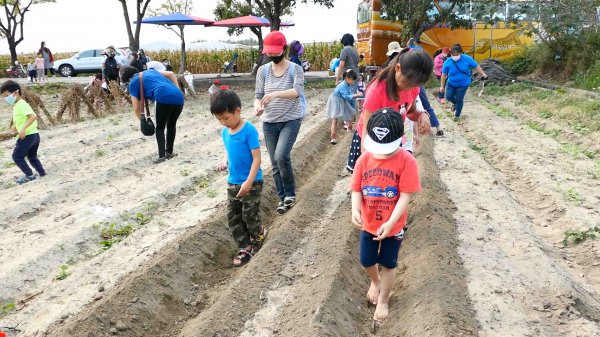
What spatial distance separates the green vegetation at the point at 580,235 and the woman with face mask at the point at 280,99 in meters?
2.59

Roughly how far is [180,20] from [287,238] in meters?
16.9

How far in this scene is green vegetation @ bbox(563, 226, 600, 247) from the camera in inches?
183

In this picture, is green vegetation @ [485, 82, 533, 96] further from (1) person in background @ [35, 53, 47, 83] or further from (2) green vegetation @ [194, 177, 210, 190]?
(1) person in background @ [35, 53, 47, 83]

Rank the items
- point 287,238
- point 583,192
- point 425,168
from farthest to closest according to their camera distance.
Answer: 1. point 425,168
2. point 583,192
3. point 287,238

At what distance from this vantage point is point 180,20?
65.1 ft

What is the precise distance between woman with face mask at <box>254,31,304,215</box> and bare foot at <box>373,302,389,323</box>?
1.96 metres

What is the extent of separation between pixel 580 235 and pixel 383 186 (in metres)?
2.60

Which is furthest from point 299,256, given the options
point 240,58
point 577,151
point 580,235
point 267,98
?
point 240,58

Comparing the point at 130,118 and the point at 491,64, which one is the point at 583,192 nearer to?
the point at 130,118

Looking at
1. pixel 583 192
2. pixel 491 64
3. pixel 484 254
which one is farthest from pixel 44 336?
pixel 491 64

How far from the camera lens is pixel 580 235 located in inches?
184

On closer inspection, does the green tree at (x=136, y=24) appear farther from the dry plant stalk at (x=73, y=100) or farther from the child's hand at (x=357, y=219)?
the child's hand at (x=357, y=219)

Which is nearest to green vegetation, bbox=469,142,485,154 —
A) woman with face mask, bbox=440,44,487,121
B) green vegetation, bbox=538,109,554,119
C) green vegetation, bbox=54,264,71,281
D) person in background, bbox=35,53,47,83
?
woman with face mask, bbox=440,44,487,121

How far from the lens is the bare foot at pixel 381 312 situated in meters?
3.41
